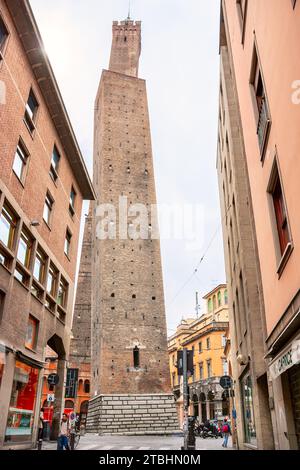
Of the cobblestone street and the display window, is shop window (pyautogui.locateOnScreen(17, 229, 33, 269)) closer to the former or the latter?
the display window

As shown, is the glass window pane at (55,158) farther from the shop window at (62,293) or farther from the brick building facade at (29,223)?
the shop window at (62,293)

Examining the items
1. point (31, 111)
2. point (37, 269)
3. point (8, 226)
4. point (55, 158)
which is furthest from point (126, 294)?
point (8, 226)

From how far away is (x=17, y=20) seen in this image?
1327 centimetres

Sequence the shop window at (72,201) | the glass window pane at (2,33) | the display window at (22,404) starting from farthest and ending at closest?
1. the shop window at (72,201)
2. the glass window pane at (2,33)
3. the display window at (22,404)

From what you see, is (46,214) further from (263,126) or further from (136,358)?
(136,358)

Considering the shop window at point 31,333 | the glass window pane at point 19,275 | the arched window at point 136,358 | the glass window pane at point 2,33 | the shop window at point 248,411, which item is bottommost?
the shop window at point 248,411

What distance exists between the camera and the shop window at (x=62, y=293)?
699 inches

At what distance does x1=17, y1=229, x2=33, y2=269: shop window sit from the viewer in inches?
525

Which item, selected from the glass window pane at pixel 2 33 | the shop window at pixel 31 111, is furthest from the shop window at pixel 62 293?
the glass window pane at pixel 2 33

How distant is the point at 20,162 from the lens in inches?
535

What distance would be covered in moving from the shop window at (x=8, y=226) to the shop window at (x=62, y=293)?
210 inches

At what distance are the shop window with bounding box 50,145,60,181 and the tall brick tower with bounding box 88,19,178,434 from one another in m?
17.4
